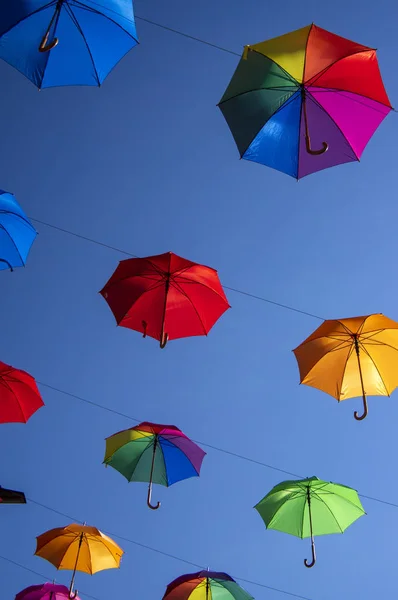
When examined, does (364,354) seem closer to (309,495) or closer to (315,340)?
(315,340)

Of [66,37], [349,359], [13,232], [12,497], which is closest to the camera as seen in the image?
[66,37]

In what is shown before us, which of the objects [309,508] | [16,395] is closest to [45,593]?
[16,395]

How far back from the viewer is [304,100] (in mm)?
8383

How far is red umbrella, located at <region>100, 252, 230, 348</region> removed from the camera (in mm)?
9867

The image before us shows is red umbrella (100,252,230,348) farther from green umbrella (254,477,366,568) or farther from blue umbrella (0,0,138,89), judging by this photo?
green umbrella (254,477,366,568)

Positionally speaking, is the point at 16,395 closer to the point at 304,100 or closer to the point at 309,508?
the point at 309,508

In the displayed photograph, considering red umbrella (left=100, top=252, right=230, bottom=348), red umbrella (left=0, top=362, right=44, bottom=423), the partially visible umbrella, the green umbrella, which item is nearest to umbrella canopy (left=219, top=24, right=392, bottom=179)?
red umbrella (left=100, top=252, right=230, bottom=348)

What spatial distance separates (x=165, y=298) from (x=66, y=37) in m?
3.49

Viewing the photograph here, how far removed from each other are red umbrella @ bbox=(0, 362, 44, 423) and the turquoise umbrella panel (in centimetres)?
153

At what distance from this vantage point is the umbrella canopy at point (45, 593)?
453 inches

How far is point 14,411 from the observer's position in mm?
11023

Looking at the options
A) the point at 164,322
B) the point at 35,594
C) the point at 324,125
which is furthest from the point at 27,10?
the point at 35,594

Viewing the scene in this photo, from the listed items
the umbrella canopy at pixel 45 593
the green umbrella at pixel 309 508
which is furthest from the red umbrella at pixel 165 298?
the umbrella canopy at pixel 45 593

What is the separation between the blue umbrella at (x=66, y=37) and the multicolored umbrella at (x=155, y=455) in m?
5.37
